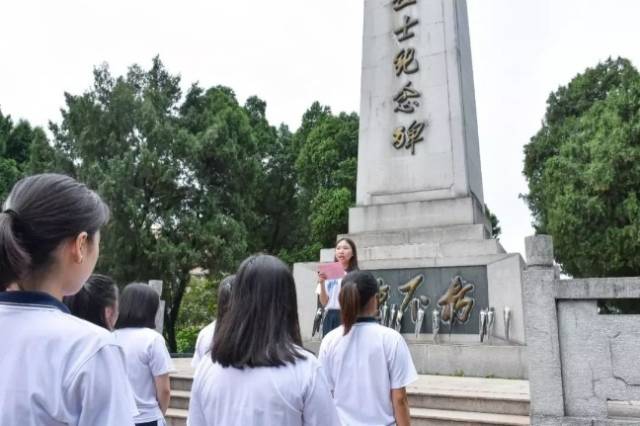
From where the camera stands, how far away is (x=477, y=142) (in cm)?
970

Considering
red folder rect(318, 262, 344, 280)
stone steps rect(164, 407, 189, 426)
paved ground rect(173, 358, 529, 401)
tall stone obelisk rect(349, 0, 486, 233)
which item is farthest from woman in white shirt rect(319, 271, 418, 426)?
tall stone obelisk rect(349, 0, 486, 233)

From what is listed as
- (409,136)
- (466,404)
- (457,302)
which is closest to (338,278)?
(466,404)

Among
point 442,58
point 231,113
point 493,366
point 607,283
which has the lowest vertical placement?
point 493,366

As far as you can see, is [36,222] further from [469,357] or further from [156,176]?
[156,176]

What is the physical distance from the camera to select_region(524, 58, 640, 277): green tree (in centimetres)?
1432

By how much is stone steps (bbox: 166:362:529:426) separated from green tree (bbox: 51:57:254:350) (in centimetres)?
966

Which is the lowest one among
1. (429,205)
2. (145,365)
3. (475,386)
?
A: (475,386)

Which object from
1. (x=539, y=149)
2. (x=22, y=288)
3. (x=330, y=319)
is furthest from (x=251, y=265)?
(x=539, y=149)

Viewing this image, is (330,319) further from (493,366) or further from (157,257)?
(157,257)

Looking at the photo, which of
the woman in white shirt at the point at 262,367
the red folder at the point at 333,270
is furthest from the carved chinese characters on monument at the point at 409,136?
the woman in white shirt at the point at 262,367

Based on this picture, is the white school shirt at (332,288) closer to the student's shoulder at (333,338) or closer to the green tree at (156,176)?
the student's shoulder at (333,338)

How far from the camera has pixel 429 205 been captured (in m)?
8.41

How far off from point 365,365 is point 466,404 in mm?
2919

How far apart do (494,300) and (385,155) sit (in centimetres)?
335
